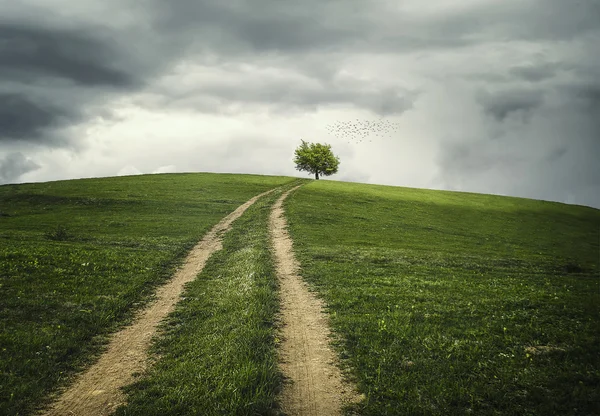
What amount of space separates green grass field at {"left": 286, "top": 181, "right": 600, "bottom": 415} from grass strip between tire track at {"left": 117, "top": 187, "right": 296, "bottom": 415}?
2.62 m

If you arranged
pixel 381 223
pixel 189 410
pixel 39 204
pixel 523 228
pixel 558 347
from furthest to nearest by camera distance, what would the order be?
pixel 523 228
pixel 39 204
pixel 381 223
pixel 558 347
pixel 189 410

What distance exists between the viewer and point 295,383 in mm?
9664

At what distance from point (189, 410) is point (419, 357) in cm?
695

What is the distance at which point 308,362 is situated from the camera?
1083 centimetres

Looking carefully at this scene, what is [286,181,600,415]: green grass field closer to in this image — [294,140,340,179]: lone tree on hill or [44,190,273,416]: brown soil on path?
[44,190,273,416]: brown soil on path

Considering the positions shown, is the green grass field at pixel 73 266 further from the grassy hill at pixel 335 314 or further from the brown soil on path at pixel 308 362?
the brown soil on path at pixel 308 362

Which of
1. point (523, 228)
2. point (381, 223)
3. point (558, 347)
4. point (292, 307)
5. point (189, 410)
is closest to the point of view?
point (189, 410)

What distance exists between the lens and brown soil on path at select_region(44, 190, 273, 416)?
878cm

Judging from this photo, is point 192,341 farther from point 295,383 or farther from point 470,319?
point 470,319

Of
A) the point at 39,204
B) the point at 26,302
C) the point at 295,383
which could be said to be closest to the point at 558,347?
the point at 295,383

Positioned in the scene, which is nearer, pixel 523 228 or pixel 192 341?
pixel 192 341

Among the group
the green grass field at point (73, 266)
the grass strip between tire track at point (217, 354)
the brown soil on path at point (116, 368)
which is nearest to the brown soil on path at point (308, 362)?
the grass strip between tire track at point (217, 354)

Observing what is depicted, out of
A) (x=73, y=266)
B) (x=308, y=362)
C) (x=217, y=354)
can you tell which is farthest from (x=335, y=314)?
(x=73, y=266)

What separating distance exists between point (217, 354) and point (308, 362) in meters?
2.79
